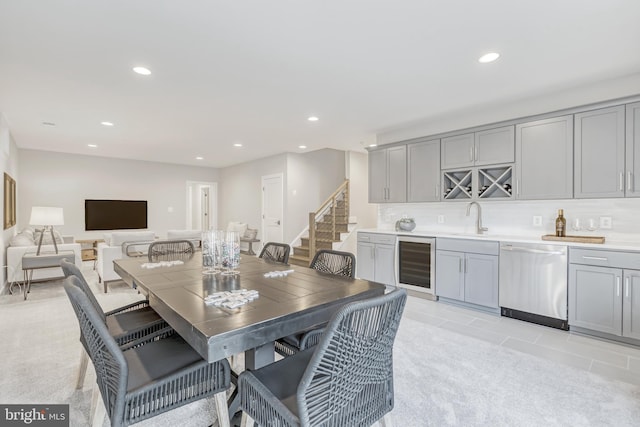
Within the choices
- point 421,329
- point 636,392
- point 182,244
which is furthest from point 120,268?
point 636,392

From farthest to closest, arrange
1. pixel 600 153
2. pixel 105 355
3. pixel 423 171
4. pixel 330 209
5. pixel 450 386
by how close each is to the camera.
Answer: pixel 330 209, pixel 423 171, pixel 600 153, pixel 450 386, pixel 105 355

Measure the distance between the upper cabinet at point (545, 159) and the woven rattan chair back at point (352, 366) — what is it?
315 centimetres

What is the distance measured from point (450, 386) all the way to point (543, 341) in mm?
1416

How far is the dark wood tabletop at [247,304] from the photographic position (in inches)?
46.4

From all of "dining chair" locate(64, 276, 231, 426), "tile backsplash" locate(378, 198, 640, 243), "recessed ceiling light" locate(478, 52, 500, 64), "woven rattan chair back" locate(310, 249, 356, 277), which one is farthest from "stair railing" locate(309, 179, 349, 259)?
"dining chair" locate(64, 276, 231, 426)

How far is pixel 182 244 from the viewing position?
10.7 ft

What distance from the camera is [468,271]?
12.6 ft

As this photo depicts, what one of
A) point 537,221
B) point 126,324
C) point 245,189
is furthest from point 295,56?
point 245,189

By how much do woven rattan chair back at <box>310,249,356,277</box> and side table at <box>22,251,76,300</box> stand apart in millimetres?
4272

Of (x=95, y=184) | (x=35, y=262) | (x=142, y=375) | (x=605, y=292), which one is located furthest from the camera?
(x=95, y=184)

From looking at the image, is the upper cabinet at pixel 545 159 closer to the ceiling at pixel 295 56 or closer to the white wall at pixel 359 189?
the ceiling at pixel 295 56

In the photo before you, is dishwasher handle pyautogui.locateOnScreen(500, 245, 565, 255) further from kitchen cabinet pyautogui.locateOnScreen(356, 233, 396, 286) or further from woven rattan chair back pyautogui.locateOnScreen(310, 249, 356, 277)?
woven rattan chair back pyautogui.locateOnScreen(310, 249, 356, 277)

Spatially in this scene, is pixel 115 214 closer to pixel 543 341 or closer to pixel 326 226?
pixel 326 226

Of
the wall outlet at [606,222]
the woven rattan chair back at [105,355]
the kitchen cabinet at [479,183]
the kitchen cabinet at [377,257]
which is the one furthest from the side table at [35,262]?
the wall outlet at [606,222]
